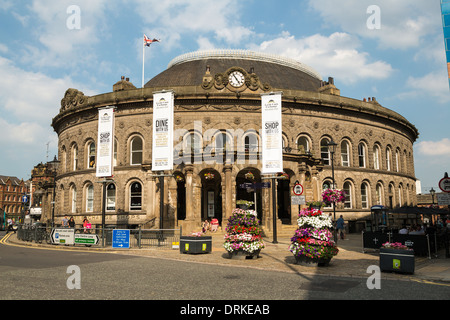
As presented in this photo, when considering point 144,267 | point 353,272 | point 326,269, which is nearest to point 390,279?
point 353,272

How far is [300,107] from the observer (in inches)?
1471

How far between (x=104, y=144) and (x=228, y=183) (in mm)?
9754

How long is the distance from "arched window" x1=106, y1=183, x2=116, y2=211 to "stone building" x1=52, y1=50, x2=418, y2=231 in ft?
Answer: 0.34

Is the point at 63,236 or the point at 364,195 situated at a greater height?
the point at 364,195

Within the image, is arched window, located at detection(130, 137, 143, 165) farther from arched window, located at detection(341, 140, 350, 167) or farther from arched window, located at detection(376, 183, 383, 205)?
arched window, located at detection(376, 183, 383, 205)

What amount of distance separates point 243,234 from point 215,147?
775 inches

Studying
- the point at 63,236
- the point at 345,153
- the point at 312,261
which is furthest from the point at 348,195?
the point at 63,236

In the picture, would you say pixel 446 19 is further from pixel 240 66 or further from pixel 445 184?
pixel 240 66

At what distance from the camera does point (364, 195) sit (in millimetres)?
40750

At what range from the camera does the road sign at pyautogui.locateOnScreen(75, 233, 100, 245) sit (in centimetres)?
2152

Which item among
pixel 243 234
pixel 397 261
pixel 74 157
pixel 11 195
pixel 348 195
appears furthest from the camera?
pixel 11 195

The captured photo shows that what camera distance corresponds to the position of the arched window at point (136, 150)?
36469 millimetres
